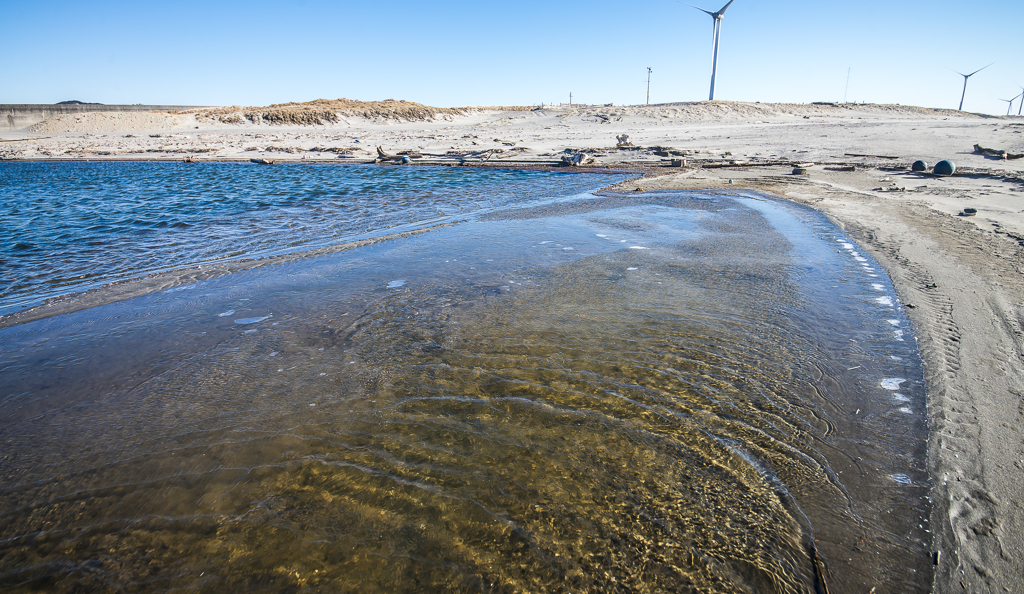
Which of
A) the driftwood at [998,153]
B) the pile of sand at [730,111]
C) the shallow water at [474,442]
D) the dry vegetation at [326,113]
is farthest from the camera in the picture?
A: the pile of sand at [730,111]

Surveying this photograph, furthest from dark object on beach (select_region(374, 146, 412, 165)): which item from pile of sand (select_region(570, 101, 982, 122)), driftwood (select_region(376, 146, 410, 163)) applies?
pile of sand (select_region(570, 101, 982, 122))

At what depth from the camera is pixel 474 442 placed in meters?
2.57

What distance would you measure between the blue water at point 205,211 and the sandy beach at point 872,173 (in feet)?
13.6

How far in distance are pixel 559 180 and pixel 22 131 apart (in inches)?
1891

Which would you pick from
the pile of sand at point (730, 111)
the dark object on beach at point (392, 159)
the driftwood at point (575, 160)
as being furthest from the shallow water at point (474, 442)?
the pile of sand at point (730, 111)

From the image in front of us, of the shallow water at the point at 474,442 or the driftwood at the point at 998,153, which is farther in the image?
the driftwood at the point at 998,153

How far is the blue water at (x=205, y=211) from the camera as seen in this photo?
6746mm

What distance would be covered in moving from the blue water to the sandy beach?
163 inches

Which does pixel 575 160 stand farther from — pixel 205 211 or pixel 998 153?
pixel 205 211

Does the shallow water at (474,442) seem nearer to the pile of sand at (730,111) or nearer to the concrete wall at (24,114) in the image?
the pile of sand at (730,111)

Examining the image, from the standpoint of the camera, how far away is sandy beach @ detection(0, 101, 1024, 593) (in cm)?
225

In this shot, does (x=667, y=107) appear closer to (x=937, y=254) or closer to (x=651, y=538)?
(x=937, y=254)

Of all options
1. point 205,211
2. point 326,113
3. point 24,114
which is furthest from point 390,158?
point 24,114

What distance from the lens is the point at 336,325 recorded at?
4.21 meters
